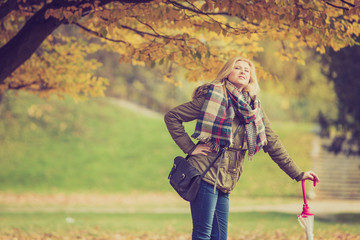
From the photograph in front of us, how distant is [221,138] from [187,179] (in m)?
0.39

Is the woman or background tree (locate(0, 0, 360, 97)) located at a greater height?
background tree (locate(0, 0, 360, 97))

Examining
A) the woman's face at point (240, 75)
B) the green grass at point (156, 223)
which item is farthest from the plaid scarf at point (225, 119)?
the green grass at point (156, 223)

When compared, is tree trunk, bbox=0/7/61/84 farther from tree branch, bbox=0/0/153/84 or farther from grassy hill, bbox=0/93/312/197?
grassy hill, bbox=0/93/312/197

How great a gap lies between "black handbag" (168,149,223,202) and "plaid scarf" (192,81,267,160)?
0.14 m

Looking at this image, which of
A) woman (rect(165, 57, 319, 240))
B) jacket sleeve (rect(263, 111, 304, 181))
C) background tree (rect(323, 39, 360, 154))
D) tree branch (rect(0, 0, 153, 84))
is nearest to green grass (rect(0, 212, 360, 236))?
background tree (rect(323, 39, 360, 154))

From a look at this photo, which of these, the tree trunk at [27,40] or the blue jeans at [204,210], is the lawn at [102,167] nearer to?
the tree trunk at [27,40]

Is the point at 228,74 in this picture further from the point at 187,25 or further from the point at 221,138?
the point at 187,25

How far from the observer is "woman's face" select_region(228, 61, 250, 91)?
11.7ft

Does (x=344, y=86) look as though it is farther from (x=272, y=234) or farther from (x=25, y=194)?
(x=25, y=194)

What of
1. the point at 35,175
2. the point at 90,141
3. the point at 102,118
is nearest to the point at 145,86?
the point at 102,118

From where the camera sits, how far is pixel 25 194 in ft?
54.3

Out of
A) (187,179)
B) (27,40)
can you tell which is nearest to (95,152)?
(27,40)

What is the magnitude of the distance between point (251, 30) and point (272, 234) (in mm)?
4299

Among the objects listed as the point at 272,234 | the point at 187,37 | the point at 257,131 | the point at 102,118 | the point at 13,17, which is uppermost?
the point at 102,118
